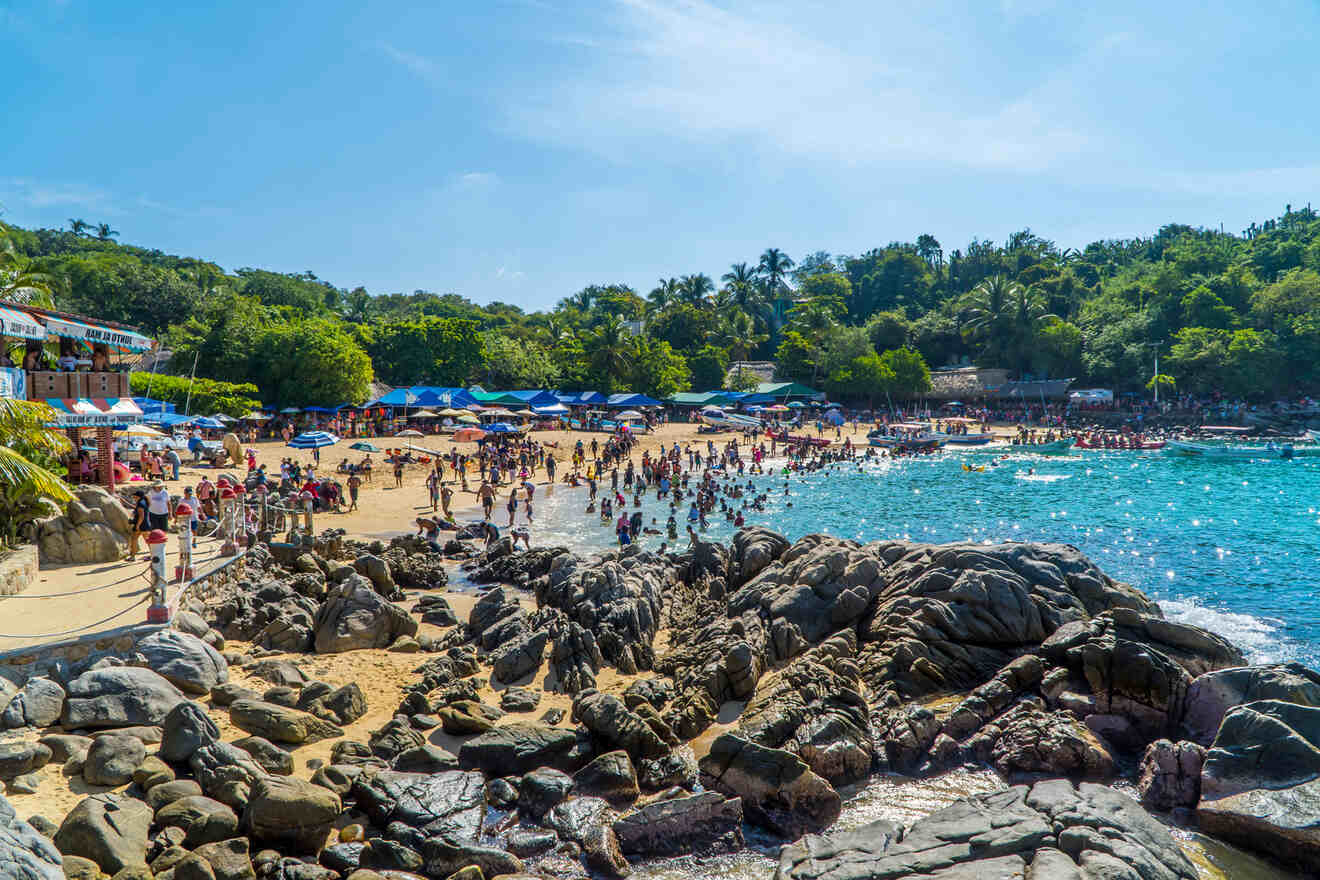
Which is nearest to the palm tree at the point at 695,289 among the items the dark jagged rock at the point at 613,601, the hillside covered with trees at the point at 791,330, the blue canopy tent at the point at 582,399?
the hillside covered with trees at the point at 791,330

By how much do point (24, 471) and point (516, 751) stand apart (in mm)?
10460

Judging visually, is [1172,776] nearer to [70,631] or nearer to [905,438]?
[70,631]

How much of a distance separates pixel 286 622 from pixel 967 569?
13.2 m

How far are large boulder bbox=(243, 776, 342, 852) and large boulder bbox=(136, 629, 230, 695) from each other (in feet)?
13.6

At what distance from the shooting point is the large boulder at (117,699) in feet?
33.8

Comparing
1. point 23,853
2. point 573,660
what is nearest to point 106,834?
point 23,853

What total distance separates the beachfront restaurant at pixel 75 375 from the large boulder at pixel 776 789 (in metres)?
16.4

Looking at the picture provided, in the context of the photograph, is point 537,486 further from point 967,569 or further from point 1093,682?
point 1093,682

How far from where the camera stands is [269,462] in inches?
1487

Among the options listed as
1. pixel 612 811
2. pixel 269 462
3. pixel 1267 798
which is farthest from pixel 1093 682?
pixel 269 462

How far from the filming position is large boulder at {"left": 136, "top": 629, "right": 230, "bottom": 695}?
471 inches

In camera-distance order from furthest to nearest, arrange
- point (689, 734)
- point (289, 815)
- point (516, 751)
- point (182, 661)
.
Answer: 1. point (689, 734)
2. point (182, 661)
3. point (516, 751)
4. point (289, 815)

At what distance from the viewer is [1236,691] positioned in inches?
444

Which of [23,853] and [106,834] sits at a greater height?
[23,853]
